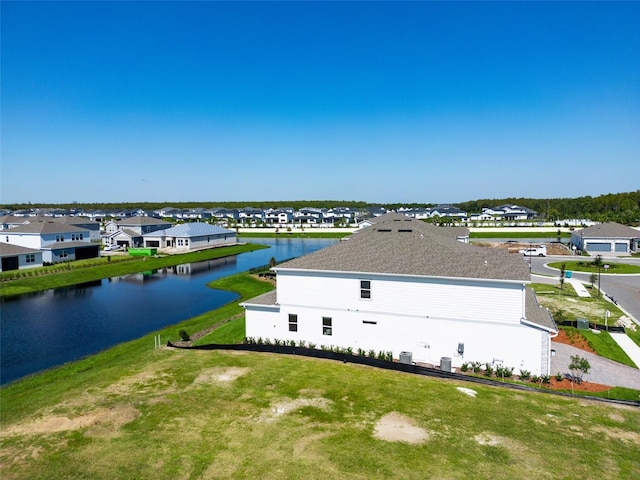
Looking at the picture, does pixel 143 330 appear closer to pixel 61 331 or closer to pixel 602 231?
pixel 61 331

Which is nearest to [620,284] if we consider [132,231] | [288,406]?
[288,406]

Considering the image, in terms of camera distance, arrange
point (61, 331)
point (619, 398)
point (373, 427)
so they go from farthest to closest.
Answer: point (61, 331) → point (619, 398) → point (373, 427)

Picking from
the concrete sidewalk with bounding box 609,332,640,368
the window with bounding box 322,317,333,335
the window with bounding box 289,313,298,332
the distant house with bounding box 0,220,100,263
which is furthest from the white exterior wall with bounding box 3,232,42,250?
the concrete sidewalk with bounding box 609,332,640,368

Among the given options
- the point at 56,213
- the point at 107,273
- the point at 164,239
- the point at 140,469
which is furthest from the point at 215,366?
the point at 56,213

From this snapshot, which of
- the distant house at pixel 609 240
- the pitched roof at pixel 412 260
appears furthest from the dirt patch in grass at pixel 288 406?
the distant house at pixel 609 240

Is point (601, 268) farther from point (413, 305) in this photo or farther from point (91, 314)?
point (91, 314)

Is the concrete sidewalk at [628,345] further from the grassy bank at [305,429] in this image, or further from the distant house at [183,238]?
the distant house at [183,238]
